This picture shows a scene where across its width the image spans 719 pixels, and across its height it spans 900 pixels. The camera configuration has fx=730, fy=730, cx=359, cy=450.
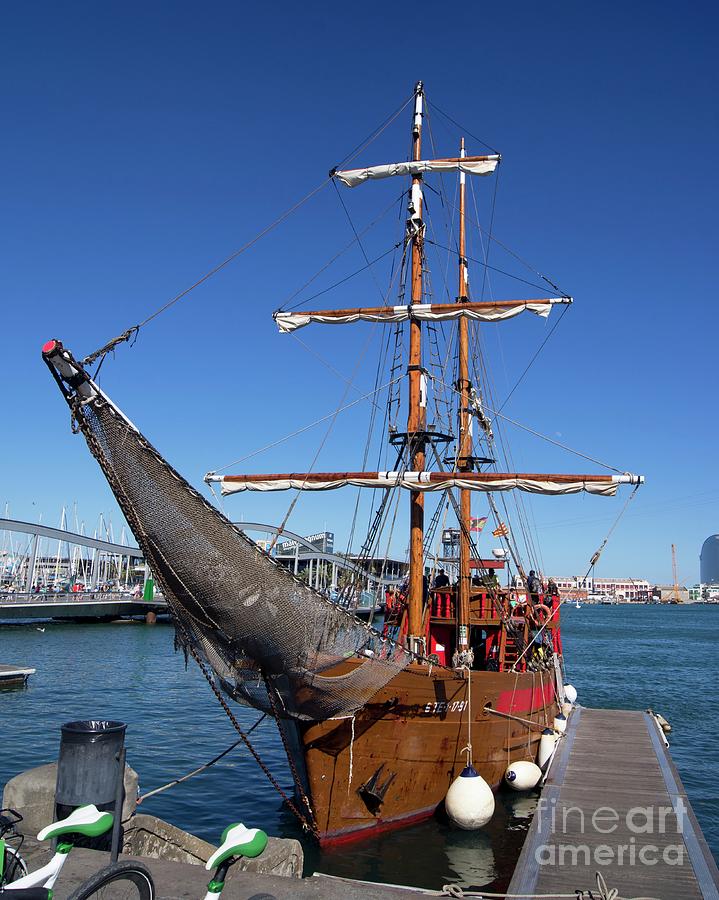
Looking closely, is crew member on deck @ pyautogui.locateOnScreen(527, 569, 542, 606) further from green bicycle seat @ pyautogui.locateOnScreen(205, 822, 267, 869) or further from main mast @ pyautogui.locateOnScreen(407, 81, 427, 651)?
green bicycle seat @ pyautogui.locateOnScreen(205, 822, 267, 869)

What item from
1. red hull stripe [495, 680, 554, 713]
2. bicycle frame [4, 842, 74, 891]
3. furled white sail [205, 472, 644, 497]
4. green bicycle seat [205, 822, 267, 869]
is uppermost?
furled white sail [205, 472, 644, 497]

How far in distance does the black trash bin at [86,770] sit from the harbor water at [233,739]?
555cm

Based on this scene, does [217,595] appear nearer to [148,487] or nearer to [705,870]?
[148,487]

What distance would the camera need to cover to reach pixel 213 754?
811 inches

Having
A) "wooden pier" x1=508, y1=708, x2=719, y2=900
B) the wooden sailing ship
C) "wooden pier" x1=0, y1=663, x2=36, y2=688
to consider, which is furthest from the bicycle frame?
"wooden pier" x1=0, y1=663, x2=36, y2=688

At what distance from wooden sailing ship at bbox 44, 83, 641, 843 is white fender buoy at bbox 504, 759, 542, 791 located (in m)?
0.24

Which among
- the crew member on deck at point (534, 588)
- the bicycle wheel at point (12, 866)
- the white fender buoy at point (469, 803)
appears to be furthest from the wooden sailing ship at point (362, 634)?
the bicycle wheel at point (12, 866)

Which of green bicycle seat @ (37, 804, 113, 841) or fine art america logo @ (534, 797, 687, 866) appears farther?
fine art america logo @ (534, 797, 687, 866)

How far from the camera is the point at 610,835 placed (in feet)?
38.2

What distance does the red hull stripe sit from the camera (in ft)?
54.3

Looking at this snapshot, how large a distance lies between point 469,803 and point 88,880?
10457 millimetres

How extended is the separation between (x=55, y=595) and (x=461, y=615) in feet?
216

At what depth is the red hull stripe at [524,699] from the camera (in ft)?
54.3

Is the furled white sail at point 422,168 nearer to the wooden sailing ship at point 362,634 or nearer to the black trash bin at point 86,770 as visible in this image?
the wooden sailing ship at point 362,634
